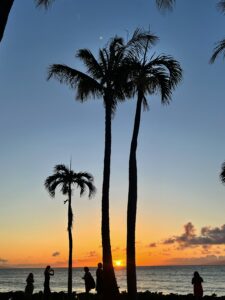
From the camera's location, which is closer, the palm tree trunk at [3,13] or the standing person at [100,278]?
the palm tree trunk at [3,13]

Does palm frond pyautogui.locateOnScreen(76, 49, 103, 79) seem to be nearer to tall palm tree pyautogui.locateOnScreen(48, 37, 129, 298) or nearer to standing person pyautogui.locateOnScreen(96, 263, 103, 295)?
tall palm tree pyautogui.locateOnScreen(48, 37, 129, 298)

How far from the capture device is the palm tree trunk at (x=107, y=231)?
19312 millimetres

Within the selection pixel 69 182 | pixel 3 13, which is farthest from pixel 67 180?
pixel 3 13

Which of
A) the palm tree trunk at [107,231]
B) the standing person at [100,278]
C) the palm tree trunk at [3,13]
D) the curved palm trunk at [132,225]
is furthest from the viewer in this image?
the standing person at [100,278]

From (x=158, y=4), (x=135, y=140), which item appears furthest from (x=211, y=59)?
(x=158, y=4)

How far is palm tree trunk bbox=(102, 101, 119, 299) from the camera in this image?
1931 cm

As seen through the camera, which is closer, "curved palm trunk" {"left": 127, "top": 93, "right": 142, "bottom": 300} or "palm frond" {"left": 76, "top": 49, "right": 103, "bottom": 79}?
"curved palm trunk" {"left": 127, "top": 93, "right": 142, "bottom": 300}

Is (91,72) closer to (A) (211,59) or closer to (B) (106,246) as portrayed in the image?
(A) (211,59)

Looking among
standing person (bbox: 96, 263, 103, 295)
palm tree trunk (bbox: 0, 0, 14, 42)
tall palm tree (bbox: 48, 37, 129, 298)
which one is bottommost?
standing person (bbox: 96, 263, 103, 295)

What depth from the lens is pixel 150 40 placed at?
71.3 feet

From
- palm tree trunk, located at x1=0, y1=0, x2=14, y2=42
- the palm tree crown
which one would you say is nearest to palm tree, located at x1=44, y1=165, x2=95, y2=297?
the palm tree crown

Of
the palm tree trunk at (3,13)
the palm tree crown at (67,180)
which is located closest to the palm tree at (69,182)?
the palm tree crown at (67,180)

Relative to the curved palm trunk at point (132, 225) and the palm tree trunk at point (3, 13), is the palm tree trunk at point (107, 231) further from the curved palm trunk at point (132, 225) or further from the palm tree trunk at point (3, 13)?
the palm tree trunk at point (3, 13)

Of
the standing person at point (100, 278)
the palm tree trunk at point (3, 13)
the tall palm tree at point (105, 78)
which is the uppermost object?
the tall palm tree at point (105, 78)
